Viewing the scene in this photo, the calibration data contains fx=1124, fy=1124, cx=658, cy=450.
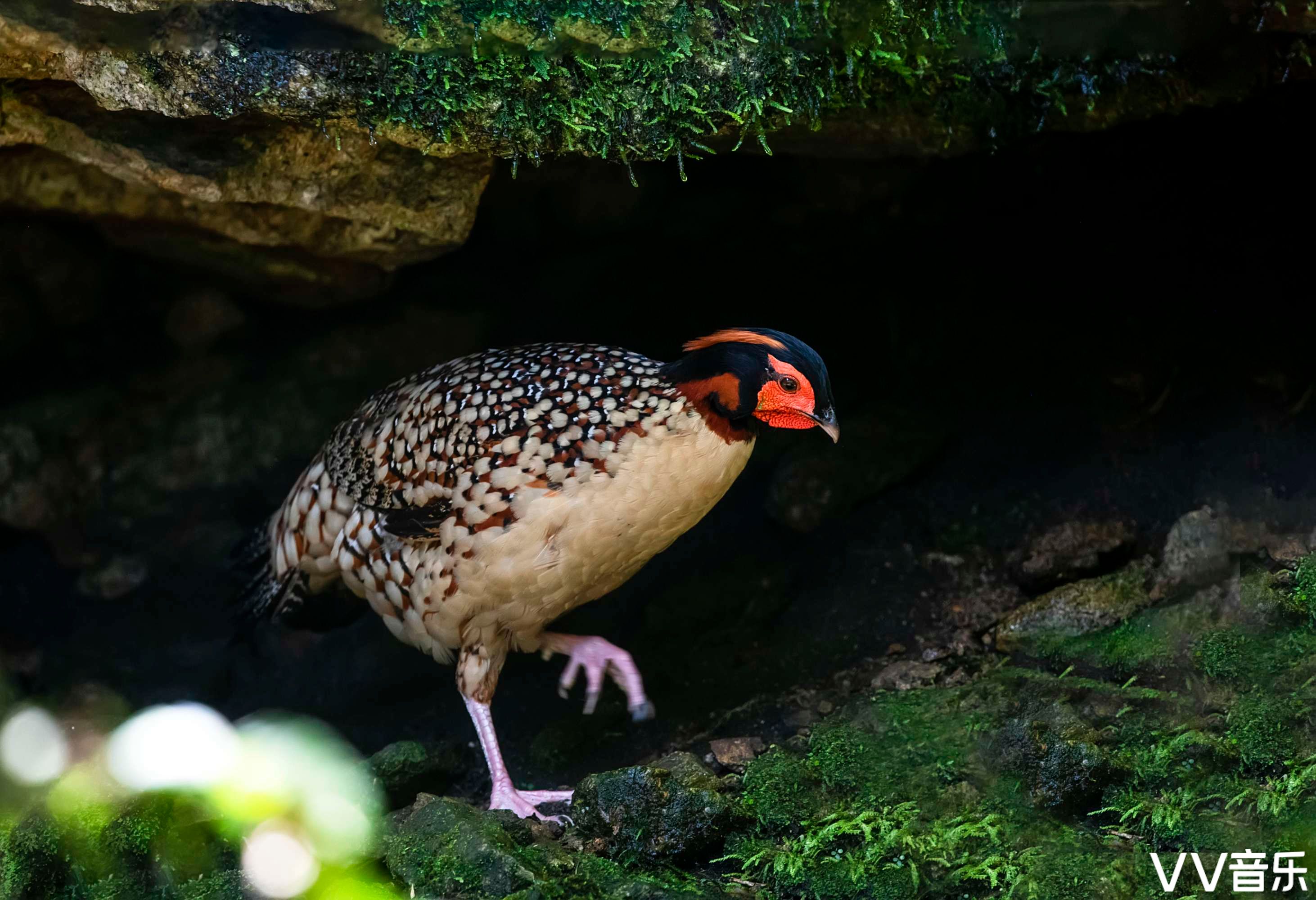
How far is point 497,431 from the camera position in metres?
3.78

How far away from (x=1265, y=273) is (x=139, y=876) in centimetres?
491

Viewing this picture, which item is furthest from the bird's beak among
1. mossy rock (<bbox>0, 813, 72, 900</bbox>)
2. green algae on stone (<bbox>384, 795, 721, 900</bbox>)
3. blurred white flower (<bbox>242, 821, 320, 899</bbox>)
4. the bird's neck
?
mossy rock (<bbox>0, 813, 72, 900</bbox>)

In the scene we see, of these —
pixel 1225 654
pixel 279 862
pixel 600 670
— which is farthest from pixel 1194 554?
pixel 279 862

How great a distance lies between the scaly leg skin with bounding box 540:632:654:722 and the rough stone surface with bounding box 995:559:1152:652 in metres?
1.38

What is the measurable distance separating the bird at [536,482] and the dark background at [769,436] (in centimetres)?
64

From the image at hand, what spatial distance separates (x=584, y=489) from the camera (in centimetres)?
363

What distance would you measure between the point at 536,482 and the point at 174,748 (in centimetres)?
175

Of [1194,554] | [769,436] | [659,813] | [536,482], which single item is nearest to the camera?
[659,813]

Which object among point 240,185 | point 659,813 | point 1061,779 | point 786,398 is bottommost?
point 659,813

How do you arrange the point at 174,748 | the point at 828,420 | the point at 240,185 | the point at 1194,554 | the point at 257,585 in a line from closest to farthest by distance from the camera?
the point at 828,420 < the point at 240,185 < the point at 174,748 < the point at 1194,554 < the point at 257,585

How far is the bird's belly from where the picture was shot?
3609 millimetres

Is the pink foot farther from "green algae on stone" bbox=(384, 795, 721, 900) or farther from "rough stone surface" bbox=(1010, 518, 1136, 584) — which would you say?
"rough stone surface" bbox=(1010, 518, 1136, 584)

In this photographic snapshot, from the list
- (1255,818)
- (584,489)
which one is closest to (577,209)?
(584,489)

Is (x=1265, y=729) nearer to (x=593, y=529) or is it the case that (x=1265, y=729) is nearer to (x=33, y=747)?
(x=593, y=529)
